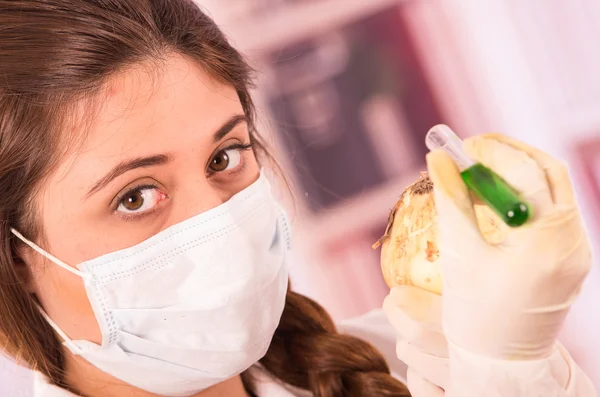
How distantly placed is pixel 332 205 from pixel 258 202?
81 centimetres

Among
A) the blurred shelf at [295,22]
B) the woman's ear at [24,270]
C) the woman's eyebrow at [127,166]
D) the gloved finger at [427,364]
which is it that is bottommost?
the gloved finger at [427,364]

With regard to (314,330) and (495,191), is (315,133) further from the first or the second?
(495,191)

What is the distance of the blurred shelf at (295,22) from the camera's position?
1.86 metres

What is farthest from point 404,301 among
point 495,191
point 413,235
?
point 495,191

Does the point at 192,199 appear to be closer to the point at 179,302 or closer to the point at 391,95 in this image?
the point at 179,302

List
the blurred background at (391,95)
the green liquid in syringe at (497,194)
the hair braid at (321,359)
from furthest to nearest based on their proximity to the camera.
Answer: the blurred background at (391,95)
the hair braid at (321,359)
the green liquid in syringe at (497,194)

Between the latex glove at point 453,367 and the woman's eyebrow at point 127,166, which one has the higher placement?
the woman's eyebrow at point 127,166

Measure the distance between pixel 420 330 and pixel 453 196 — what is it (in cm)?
22

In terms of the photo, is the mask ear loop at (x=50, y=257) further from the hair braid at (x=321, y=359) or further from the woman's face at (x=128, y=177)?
the hair braid at (x=321, y=359)

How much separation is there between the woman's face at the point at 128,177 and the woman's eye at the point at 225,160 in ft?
0.13

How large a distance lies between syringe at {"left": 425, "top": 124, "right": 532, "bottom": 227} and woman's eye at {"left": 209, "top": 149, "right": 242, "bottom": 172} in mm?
428

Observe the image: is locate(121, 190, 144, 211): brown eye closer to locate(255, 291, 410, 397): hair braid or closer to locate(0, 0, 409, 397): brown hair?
locate(0, 0, 409, 397): brown hair

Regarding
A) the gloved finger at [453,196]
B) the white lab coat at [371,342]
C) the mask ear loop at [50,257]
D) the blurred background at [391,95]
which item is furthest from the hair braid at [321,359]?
the gloved finger at [453,196]

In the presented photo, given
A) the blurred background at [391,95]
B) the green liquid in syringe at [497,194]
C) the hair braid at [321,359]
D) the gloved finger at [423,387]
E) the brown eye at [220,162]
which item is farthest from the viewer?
the blurred background at [391,95]
